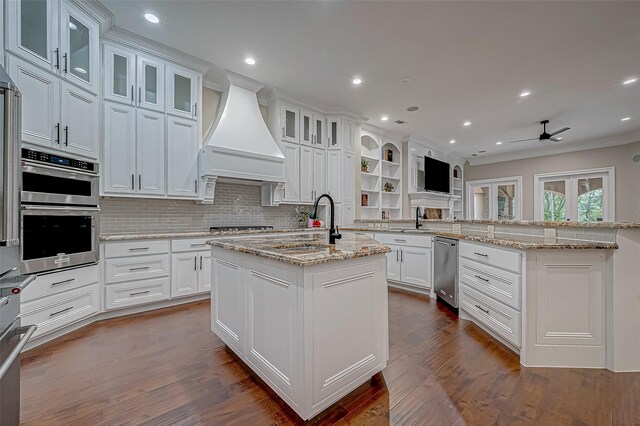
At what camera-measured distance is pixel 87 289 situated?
2656 mm

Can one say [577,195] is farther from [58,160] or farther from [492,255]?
[58,160]

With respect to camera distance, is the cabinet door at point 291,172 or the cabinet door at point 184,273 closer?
the cabinet door at point 184,273

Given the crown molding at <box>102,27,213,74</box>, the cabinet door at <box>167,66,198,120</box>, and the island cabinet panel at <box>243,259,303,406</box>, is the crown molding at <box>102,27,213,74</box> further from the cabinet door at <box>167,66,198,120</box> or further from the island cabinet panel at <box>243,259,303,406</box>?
the island cabinet panel at <box>243,259,303,406</box>

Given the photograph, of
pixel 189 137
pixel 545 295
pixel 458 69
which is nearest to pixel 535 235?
pixel 545 295

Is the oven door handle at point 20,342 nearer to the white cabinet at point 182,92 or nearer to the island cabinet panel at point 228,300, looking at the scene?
the island cabinet panel at point 228,300

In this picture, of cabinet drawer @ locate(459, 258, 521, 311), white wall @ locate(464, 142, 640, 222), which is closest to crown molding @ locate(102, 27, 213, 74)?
cabinet drawer @ locate(459, 258, 521, 311)

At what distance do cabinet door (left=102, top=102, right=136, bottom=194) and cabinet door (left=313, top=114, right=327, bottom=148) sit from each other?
9.18 ft

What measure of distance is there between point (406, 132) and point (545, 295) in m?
5.19

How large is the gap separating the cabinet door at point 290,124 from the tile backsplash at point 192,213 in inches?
39.9

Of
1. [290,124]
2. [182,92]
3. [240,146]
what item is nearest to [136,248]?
[240,146]

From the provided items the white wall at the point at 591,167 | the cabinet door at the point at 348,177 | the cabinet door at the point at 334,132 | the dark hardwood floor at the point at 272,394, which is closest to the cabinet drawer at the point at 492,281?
the dark hardwood floor at the point at 272,394

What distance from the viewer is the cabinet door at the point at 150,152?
3.18m

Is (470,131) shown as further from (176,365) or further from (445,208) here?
(176,365)

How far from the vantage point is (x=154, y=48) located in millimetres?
3219
